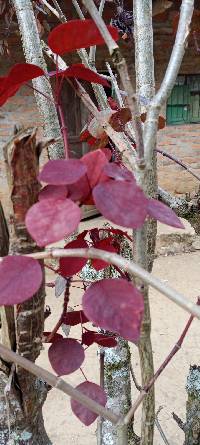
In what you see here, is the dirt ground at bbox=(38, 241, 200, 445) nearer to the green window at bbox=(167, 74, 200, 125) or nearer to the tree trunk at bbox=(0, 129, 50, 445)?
the tree trunk at bbox=(0, 129, 50, 445)

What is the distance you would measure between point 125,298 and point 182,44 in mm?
309

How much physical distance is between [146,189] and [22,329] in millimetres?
270

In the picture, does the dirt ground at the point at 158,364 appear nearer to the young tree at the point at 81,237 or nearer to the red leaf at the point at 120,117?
the young tree at the point at 81,237

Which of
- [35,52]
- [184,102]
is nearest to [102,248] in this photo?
[35,52]

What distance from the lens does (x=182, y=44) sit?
1.55 ft

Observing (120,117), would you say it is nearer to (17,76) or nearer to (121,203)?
(17,76)

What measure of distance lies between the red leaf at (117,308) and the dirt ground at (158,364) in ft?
5.86

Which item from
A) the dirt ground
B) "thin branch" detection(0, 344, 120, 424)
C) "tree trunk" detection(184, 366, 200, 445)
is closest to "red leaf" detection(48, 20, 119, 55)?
"thin branch" detection(0, 344, 120, 424)

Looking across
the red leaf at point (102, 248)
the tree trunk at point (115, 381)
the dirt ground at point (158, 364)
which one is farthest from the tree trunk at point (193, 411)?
the dirt ground at point (158, 364)

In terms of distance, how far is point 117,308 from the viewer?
1.13ft

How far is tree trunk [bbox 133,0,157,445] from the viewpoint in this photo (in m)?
0.47

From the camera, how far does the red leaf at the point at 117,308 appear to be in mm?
336

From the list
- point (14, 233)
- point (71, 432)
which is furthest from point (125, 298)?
point (71, 432)

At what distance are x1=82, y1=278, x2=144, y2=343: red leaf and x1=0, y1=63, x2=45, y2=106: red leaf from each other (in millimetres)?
270
